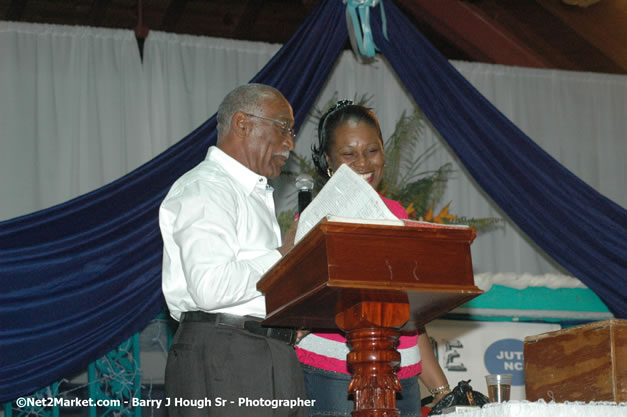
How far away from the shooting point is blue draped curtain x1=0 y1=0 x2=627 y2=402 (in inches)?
115

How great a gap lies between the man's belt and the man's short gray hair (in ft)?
Answer: 1.68

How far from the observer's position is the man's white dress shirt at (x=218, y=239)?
5.51 feet

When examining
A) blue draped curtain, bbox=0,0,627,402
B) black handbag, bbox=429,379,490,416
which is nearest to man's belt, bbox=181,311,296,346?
black handbag, bbox=429,379,490,416

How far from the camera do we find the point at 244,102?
2051mm

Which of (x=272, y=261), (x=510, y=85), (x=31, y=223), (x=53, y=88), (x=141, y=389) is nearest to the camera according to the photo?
(x=272, y=261)

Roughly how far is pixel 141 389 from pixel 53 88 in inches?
62.8

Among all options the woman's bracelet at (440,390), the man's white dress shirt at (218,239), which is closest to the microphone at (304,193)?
the man's white dress shirt at (218,239)

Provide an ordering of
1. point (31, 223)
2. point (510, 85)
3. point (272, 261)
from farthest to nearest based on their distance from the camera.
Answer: point (510, 85) → point (31, 223) → point (272, 261)

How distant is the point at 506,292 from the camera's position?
11.4 ft

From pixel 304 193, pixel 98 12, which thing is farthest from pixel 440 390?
pixel 98 12

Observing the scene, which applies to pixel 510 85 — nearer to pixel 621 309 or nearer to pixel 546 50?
pixel 546 50

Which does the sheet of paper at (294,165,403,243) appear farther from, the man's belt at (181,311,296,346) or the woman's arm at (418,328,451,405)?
the woman's arm at (418,328,451,405)

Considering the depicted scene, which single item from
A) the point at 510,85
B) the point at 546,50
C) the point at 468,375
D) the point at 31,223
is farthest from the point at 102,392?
the point at 546,50

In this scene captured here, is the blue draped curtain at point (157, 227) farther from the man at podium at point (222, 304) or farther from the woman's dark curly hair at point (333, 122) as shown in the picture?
the man at podium at point (222, 304)
